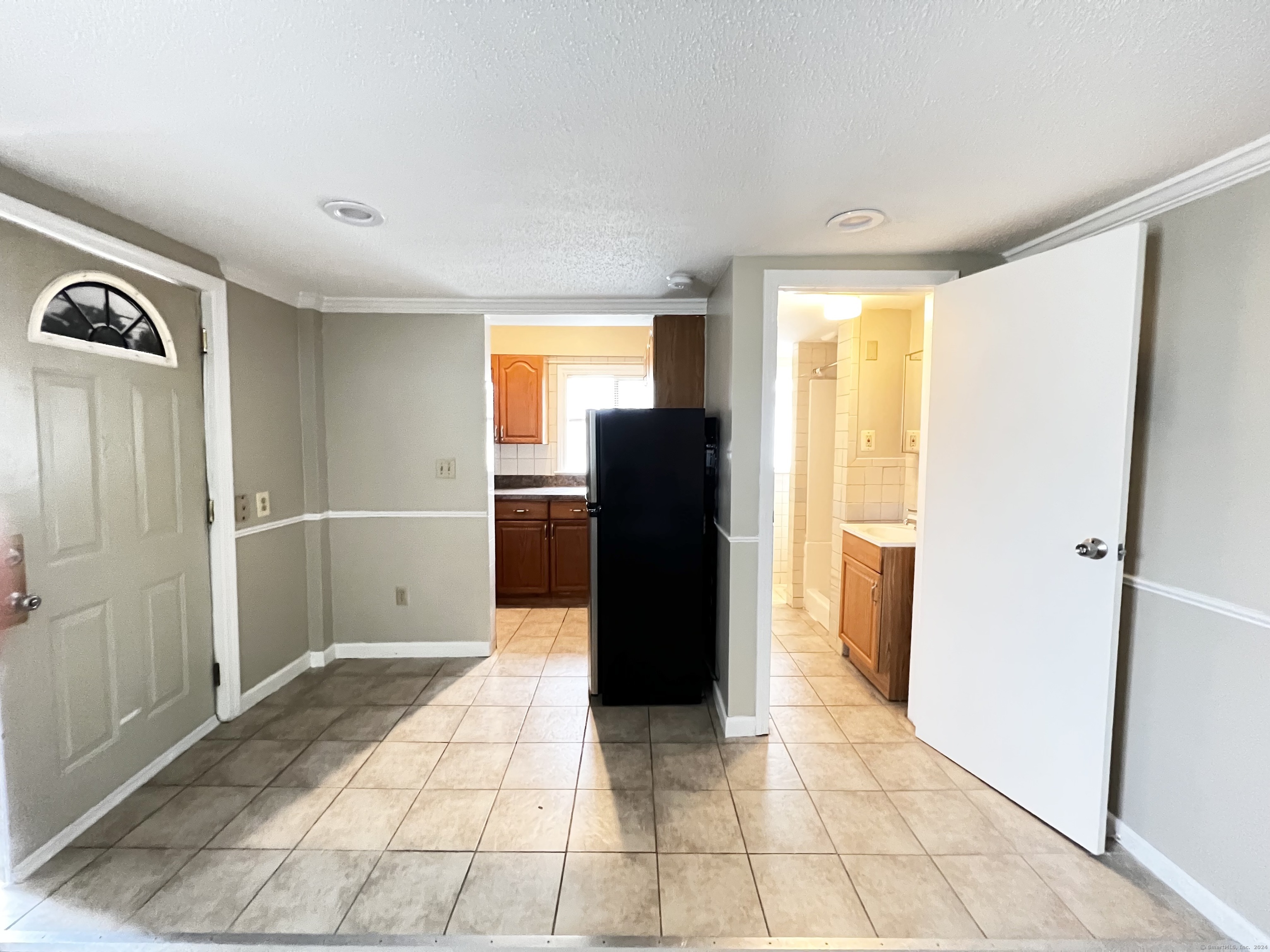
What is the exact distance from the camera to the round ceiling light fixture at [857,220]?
70.9 inches

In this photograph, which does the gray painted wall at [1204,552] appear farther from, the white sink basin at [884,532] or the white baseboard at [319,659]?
the white baseboard at [319,659]

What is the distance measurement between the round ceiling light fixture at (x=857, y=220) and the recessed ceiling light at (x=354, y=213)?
5.19 ft

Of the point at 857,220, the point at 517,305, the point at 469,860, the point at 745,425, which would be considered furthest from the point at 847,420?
the point at 469,860

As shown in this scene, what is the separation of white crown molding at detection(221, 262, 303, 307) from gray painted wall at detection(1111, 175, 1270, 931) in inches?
142

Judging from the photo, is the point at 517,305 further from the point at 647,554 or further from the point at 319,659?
the point at 319,659

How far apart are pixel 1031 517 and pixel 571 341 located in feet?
12.3

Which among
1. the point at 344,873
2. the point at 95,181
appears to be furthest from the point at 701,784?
the point at 95,181

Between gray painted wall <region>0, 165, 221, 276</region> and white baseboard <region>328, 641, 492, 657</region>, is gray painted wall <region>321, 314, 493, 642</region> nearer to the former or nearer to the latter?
white baseboard <region>328, 641, 492, 657</region>

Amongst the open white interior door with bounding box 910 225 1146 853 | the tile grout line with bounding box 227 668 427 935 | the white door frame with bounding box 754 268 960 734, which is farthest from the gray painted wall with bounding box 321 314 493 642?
the open white interior door with bounding box 910 225 1146 853

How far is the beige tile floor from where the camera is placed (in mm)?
1502

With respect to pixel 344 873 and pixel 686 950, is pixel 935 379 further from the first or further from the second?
pixel 344 873

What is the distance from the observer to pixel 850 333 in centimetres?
342

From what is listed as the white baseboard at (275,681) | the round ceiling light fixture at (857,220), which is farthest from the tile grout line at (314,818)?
the round ceiling light fixture at (857,220)

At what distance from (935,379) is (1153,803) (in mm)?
1618
